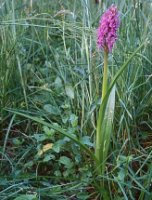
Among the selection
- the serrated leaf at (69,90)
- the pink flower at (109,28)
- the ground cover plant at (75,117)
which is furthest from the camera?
the serrated leaf at (69,90)

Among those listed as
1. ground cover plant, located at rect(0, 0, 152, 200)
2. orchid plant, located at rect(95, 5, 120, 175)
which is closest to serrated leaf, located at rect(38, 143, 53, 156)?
ground cover plant, located at rect(0, 0, 152, 200)

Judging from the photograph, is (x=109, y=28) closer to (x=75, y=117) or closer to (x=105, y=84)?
(x=105, y=84)

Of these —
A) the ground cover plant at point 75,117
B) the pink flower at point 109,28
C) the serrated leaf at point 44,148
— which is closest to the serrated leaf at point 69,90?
the ground cover plant at point 75,117

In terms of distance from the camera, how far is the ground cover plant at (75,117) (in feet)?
4.45

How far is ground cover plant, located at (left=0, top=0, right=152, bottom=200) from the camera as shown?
4.45 feet

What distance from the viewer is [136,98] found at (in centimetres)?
172

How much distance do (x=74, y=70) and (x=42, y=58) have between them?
0.39 metres

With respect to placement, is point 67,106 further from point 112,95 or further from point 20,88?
point 20,88

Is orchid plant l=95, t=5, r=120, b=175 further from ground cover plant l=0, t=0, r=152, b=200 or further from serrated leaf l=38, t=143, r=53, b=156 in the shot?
serrated leaf l=38, t=143, r=53, b=156

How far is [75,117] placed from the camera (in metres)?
1.48

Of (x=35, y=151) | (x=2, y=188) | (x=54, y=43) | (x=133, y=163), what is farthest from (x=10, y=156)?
(x=54, y=43)

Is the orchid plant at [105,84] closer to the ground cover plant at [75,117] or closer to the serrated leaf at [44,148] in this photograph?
the ground cover plant at [75,117]

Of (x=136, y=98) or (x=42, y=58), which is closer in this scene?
(x=136, y=98)

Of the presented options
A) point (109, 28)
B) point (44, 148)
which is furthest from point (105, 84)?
point (44, 148)
